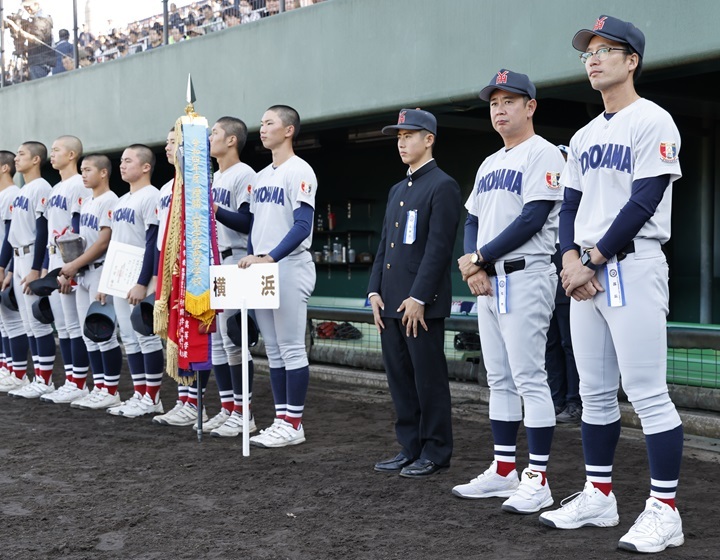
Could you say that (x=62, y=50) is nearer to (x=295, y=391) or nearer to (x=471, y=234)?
(x=295, y=391)

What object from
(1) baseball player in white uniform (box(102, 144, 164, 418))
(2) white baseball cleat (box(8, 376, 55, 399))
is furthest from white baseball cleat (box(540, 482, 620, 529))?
(2) white baseball cleat (box(8, 376, 55, 399))

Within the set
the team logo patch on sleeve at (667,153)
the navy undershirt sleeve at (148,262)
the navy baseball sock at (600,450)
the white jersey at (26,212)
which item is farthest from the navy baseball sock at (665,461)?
the white jersey at (26,212)

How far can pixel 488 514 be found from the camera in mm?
4137

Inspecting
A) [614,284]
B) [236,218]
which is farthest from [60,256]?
[614,284]

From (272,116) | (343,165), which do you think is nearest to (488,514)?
(272,116)

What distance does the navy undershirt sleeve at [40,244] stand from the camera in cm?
778

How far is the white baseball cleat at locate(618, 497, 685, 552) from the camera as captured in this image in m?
3.47

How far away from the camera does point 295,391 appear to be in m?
5.85

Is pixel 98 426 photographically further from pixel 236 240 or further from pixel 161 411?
pixel 236 240

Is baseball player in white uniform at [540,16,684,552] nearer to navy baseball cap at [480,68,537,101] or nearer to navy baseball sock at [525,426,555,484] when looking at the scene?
navy baseball sock at [525,426,555,484]

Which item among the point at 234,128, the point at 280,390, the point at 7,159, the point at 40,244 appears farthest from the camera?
the point at 7,159

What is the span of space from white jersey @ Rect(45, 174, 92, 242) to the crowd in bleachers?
10.2 ft

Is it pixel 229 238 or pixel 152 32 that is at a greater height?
pixel 152 32

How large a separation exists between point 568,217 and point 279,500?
197 centimetres
